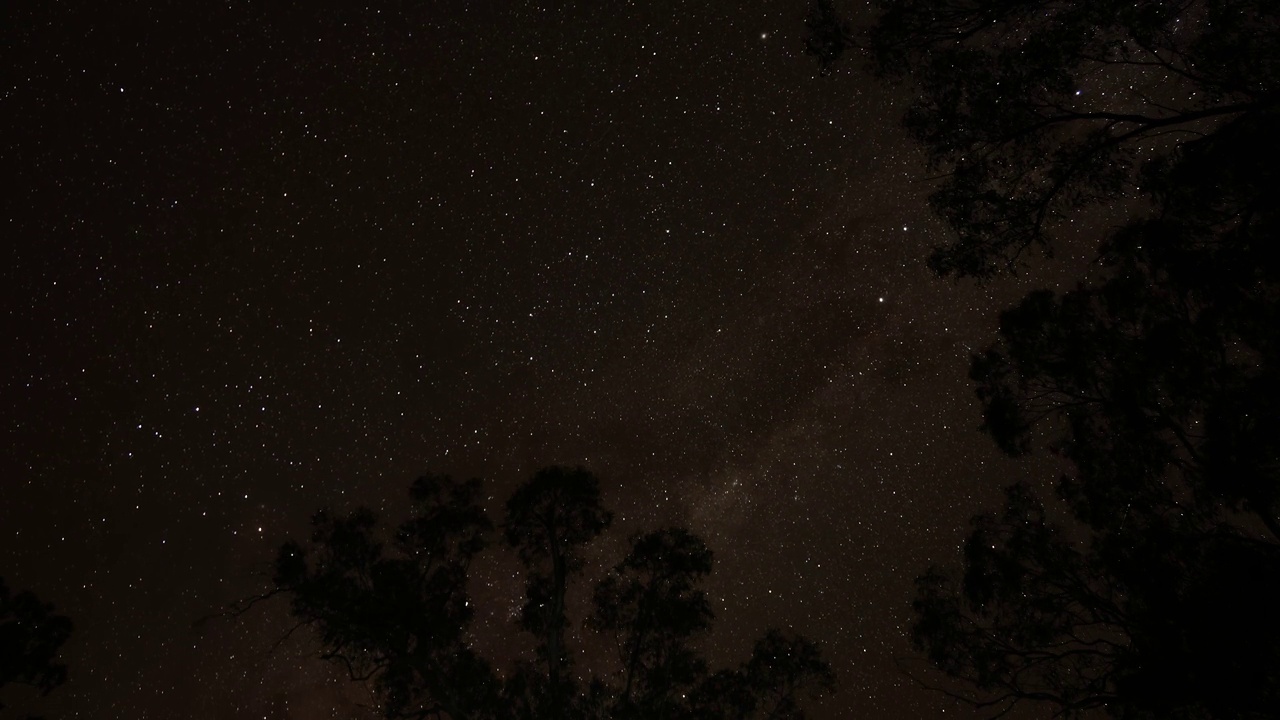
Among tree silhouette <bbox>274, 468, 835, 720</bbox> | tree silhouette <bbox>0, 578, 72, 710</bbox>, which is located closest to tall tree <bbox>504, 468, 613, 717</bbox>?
tree silhouette <bbox>274, 468, 835, 720</bbox>

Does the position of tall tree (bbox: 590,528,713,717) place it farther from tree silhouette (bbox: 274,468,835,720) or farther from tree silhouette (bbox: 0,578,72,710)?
tree silhouette (bbox: 0,578,72,710)

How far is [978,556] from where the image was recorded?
11703 mm

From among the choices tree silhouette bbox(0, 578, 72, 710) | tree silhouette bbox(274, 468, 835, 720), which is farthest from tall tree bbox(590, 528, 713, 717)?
tree silhouette bbox(0, 578, 72, 710)

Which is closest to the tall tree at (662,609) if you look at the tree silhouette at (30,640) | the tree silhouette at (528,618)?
the tree silhouette at (528,618)

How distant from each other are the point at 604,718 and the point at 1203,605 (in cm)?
1023

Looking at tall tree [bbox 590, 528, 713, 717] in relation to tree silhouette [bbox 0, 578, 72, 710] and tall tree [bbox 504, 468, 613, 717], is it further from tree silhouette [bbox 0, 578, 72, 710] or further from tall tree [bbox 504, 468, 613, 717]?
tree silhouette [bbox 0, 578, 72, 710]

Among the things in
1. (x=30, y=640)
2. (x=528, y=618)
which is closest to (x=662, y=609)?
(x=528, y=618)

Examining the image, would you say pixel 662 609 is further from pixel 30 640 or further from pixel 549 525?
pixel 30 640

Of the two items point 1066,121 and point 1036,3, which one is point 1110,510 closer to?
point 1066,121

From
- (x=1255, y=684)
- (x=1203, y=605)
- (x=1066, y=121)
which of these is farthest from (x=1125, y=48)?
(x=1255, y=684)

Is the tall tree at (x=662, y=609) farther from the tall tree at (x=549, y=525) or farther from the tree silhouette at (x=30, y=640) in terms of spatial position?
the tree silhouette at (x=30, y=640)

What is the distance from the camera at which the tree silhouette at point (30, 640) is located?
12.6 meters

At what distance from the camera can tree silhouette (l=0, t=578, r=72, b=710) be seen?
12.6m

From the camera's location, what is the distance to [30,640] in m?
12.9
